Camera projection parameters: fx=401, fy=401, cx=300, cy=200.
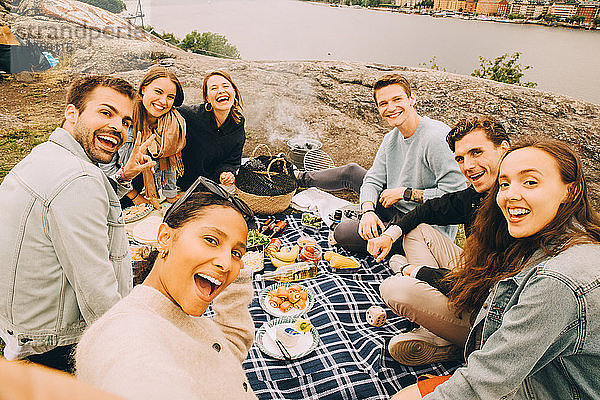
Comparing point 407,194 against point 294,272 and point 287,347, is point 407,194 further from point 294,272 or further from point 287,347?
point 287,347

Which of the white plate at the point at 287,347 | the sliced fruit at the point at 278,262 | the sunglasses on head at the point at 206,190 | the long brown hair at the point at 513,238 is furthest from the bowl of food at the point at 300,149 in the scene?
the sunglasses on head at the point at 206,190

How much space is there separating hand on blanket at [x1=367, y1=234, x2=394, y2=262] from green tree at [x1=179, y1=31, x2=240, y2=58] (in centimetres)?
669

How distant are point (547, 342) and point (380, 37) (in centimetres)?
698

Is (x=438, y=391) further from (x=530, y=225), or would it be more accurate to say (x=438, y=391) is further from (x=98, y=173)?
(x=98, y=173)

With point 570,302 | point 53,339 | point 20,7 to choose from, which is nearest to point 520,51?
point 570,302

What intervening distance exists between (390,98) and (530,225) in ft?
6.35

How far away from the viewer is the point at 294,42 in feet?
25.9

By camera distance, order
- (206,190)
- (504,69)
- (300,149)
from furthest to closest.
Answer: (504,69) → (300,149) → (206,190)

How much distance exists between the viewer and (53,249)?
5.54ft

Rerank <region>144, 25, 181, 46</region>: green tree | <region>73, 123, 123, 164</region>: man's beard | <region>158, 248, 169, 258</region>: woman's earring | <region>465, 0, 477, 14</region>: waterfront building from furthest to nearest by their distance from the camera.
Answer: <region>144, 25, 181, 46</region>: green tree, <region>465, 0, 477, 14</region>: waterfront building, <region>73, 123, 123, 164</region>: man's beard, <region>158, 248, 169, 258</region>: woman's earring

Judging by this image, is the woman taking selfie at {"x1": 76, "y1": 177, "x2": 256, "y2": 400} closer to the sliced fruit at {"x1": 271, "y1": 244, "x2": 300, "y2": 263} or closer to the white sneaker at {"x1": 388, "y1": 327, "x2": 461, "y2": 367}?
the white sneaker at {"x1": 388, "y1": 327, "x2": 461, "y2": 367}

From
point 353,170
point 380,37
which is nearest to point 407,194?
point 353,170

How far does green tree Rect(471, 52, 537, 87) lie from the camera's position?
6199 millimetres

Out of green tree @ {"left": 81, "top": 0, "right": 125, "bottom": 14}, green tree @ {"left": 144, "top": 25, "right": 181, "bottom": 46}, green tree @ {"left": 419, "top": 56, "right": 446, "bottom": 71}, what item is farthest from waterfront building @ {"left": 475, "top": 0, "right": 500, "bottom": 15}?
green tree @ {"left": 81, "top": 0, "right": 125, "bottom": 14}
